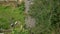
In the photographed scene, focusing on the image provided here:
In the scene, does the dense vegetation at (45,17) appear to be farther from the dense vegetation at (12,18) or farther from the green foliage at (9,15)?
the green foliage at (9,15)

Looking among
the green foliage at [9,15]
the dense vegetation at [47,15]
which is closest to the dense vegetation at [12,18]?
the green foliage at [9,15]

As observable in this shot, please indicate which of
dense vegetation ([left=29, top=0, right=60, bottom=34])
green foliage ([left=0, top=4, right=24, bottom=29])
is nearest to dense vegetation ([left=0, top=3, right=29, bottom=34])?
green foliage ([left=0, top=4, right=24, bottom=29])

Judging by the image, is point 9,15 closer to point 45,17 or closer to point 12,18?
point 12,18

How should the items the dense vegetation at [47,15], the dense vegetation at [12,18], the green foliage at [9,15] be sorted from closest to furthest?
the dense vegetation at [47,15], the dense vegetation at [12,18], the green foliage at [9,15]

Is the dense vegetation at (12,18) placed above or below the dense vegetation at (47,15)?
below

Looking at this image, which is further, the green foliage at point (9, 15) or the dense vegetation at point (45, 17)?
the green foliage at point (9, 15)

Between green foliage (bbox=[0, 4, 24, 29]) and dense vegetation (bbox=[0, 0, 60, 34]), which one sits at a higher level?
dense vegetation (bbox=[0, 0, 60, 34])

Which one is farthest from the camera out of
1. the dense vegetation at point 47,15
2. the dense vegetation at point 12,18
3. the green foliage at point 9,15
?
the green foliage at point 9,15

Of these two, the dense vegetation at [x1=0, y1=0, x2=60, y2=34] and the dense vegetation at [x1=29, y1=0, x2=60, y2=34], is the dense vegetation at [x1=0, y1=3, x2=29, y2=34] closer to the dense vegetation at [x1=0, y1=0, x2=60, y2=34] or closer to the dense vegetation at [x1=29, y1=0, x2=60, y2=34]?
the dense vegetation at [x1=0, y1=0, x2=60, y2=34]

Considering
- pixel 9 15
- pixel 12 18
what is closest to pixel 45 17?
pixel 12 18

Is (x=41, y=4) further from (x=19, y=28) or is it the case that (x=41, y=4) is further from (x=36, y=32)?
(x=19, y=28)
